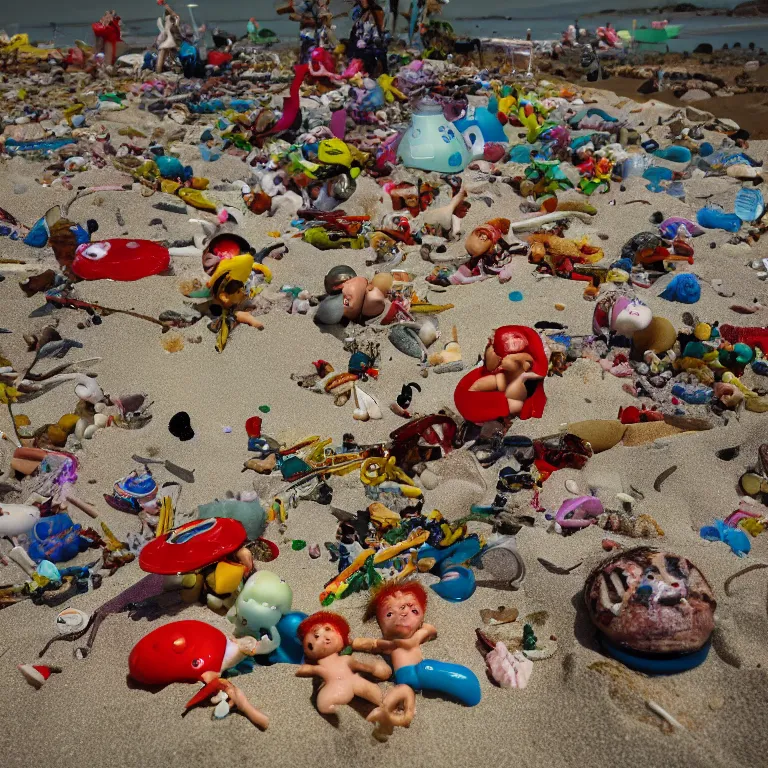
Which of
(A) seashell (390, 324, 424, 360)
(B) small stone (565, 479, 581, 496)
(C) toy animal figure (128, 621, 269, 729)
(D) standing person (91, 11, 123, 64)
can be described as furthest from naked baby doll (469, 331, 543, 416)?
(D) standing person (91, 11, 123, 64)

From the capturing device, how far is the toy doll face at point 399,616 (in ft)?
8.06

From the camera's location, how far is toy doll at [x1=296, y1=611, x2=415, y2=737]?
2230 millimetres

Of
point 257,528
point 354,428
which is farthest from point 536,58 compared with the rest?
point 257,528

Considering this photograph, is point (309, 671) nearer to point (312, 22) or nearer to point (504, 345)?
point (504, 345)

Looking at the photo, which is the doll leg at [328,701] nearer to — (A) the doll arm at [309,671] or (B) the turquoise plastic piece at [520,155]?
(A) the doll arm at [309,671]

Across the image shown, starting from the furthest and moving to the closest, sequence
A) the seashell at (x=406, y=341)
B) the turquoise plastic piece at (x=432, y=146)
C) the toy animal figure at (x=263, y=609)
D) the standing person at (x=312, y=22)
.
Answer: the standing person at (x=312, y=22), the turquoise plastic piece at (x=432, y=146), the seashell at (x=406, y=341), the toy animal figure at (x=263, y=609)

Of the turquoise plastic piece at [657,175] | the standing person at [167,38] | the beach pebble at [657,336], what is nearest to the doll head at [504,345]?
the beach pebble at [657,336]

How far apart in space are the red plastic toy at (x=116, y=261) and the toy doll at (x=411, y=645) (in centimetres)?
343

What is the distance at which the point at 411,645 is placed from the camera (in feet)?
8.05

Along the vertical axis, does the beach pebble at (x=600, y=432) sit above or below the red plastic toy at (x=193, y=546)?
below

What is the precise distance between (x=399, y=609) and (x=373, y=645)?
0.16m

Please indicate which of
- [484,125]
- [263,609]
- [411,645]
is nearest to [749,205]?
[484,125]

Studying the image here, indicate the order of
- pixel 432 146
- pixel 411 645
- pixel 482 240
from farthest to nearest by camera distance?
pixel 432 146
pixel 482 240
pixel 411 645

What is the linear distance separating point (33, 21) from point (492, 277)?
14306 millimetres
